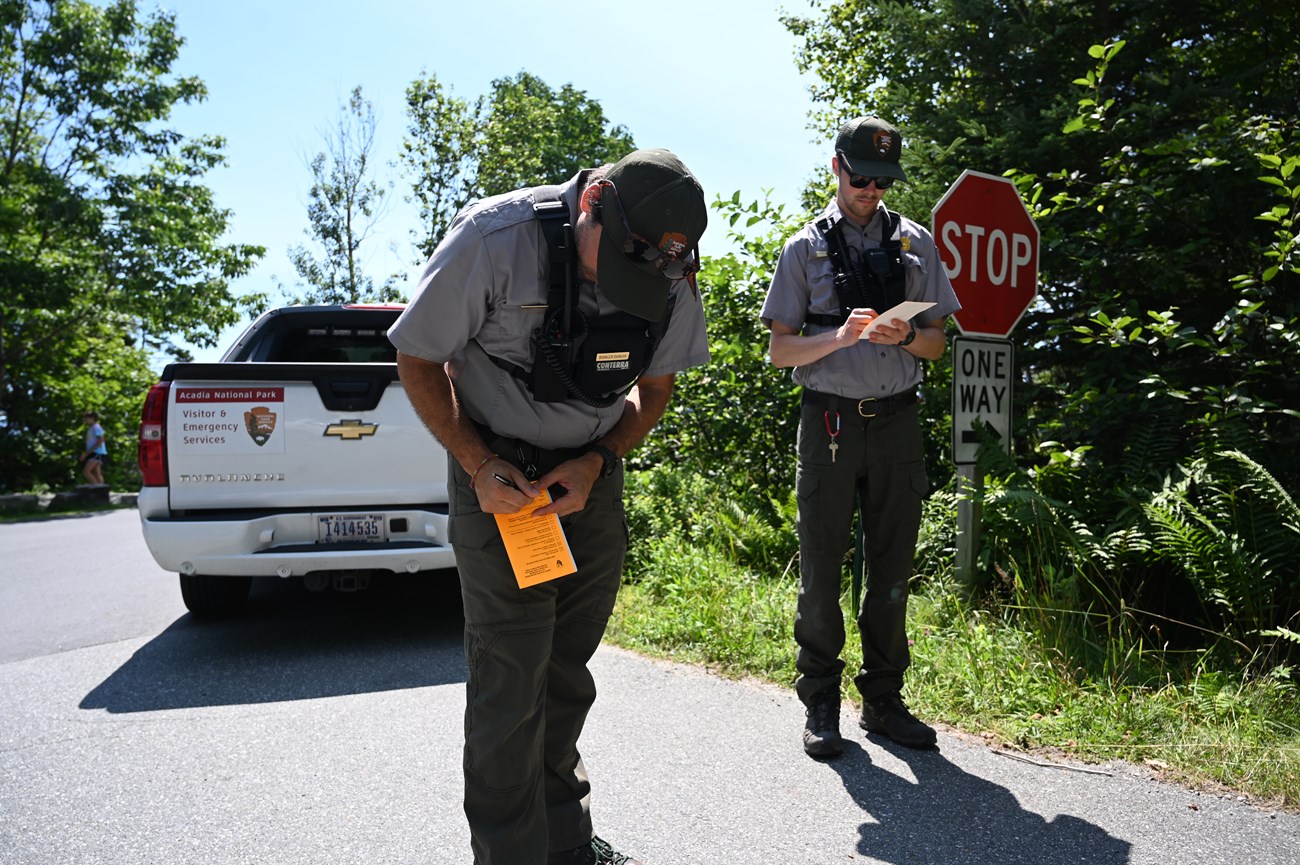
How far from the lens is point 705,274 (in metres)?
7.02

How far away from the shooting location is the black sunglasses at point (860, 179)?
376 cm

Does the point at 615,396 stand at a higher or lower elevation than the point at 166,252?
lower

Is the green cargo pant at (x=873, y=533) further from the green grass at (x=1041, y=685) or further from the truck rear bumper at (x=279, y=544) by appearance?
the truck rear bumper at (x=279, y=544)

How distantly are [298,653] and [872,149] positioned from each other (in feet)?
13.3

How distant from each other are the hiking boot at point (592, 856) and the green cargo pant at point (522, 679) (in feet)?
0.07

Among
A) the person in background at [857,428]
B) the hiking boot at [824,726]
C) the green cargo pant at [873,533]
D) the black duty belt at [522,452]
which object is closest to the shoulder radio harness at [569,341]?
the black duty belt at [522,452]

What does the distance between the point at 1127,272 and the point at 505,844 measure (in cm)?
472

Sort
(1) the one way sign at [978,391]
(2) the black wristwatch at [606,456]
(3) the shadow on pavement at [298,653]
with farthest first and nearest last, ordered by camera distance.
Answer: (1) the one way sign at [978,391]
(3) the shadow on pavement at [298,653]
(2) the black wristwatch at [606,456]

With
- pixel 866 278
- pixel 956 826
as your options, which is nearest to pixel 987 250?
pixel 866 278

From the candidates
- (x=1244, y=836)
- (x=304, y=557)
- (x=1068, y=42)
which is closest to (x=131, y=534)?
(x=304, y=557)

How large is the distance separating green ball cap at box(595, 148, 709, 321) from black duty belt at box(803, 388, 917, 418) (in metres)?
1.67

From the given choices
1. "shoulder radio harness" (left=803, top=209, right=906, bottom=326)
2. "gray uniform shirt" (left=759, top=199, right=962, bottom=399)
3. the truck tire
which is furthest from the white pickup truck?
"shoulder radio harness" (left=803, top=209, right=906, bottom=326)

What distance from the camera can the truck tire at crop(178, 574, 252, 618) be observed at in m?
6.22

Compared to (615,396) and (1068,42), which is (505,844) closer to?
(615,396)
